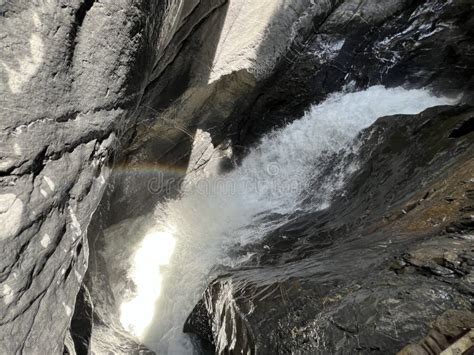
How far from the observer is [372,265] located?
2209 mm

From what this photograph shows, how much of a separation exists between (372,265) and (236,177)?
2876 millimetres

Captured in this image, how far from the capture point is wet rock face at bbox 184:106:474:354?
180cm

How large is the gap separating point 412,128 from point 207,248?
2.61m

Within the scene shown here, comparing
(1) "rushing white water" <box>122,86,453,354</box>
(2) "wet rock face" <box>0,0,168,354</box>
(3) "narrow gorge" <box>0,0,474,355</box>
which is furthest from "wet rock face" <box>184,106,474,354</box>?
(2) "wet rock face" <box>0,0,168,354</box>

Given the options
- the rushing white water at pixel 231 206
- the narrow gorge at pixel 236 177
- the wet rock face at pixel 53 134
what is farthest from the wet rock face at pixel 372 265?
the wet rock face at pixel 53 134

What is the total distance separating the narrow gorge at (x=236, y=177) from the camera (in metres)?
1.54

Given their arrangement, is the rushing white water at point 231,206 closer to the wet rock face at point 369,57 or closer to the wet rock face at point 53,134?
the wet rock face at point 369,57

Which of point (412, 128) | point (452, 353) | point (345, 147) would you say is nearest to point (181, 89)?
point (345, 147)

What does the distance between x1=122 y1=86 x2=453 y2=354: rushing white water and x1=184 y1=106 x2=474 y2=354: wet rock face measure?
0.53m

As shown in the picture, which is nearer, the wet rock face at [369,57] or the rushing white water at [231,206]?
the rushing white water at [231,206]

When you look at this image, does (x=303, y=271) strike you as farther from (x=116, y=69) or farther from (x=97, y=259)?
(x=97, y=259)

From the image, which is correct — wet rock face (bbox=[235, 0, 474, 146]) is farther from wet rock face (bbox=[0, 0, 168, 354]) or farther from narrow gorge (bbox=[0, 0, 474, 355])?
wet rock face (bbox=[0, 0, 168, 354])

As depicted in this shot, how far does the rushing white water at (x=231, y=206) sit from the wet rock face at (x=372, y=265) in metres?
0.53

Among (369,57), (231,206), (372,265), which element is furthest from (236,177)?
(372,265)
